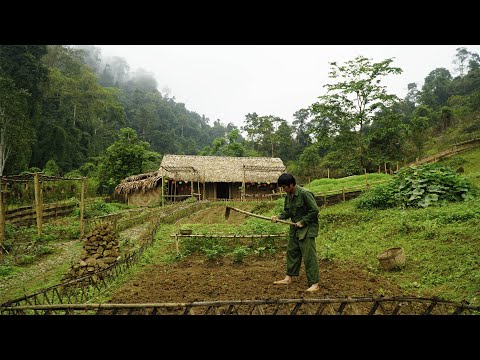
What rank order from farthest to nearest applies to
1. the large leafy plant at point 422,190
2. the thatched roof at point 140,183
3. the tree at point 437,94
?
the tree at point 437,94
the thatched roof at point 140,183
the large leafy plant at point 422,190

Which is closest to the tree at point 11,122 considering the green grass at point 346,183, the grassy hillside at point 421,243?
the green grass at point 346,183

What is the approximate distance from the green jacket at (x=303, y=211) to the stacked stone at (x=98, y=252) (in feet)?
13.2

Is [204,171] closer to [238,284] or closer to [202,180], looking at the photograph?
[202,180]

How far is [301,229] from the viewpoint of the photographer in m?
5.02

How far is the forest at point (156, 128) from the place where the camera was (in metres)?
20.1

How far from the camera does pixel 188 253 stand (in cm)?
783

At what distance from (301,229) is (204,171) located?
18.4 m

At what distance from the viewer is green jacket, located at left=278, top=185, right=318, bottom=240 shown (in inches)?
195

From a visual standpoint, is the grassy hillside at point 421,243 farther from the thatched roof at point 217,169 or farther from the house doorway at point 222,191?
the house doorway at point 222,191

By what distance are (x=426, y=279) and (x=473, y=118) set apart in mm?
31742
